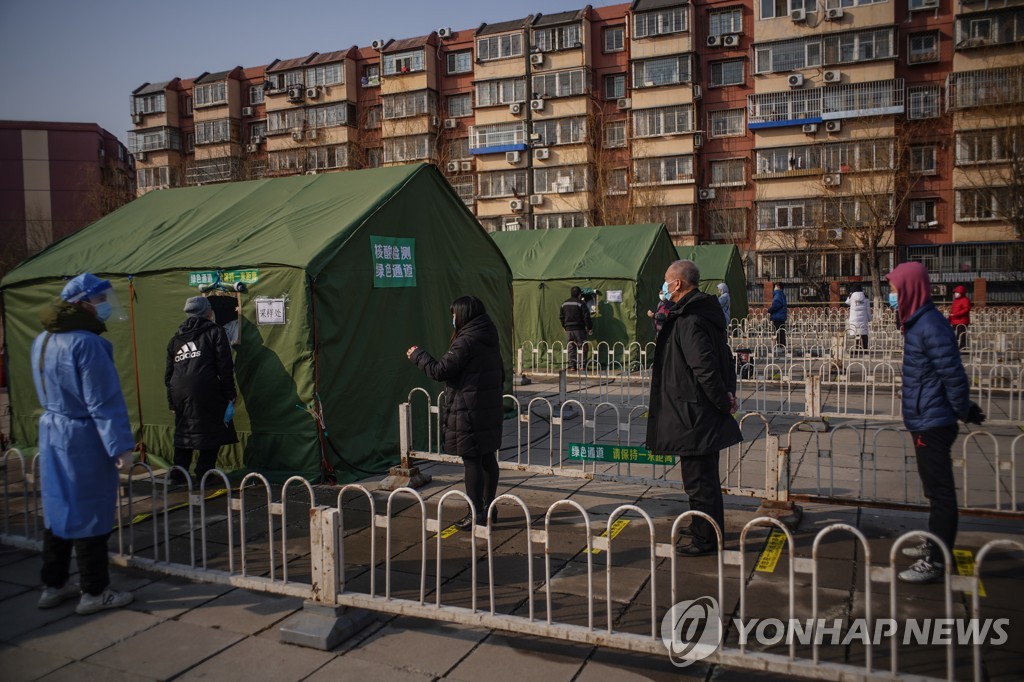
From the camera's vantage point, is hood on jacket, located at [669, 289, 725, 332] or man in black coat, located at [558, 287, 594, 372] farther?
man in black coat, located at [558, 287, 594, 372]

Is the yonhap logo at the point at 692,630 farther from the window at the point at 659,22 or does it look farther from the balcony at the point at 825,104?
the window at the point at 659,22

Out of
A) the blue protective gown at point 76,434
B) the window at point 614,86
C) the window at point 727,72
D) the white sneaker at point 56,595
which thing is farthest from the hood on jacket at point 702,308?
the window at point 614,86

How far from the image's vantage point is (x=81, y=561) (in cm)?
478

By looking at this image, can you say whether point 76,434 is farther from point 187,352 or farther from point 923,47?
point 923,47

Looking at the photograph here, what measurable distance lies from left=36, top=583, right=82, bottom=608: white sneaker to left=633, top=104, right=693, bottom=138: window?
4105cm

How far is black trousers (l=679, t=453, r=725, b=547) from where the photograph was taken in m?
5.43

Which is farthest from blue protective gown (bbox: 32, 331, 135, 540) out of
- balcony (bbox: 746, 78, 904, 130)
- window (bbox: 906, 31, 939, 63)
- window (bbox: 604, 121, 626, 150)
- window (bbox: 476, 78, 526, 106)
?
window (bbox: 906, 31, 939, 63)

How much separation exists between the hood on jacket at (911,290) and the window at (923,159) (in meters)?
38.4

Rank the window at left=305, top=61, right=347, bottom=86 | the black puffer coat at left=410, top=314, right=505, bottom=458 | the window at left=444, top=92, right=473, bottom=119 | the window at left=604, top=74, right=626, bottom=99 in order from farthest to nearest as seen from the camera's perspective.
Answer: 1. the window at left=305, top=61, right=347, bottom=86
2. the window at left=444, top=92, right=473, bottom=119
3. the window at left=604, top=74, right=626, bottom=99
4. the black puffer coat at left=410, top=314, right=505, bottom=458

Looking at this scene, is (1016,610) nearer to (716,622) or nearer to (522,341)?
(716,622)

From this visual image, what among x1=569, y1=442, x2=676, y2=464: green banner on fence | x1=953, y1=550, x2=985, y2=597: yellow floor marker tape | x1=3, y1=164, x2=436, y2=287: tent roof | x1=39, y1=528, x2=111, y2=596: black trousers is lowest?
x1=953, y1=550, x2=985, y2=597: yellow floor marker tape

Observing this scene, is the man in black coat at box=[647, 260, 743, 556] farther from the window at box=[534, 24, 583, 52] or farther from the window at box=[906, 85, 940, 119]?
the window at box=[534, 24, 583, 52]

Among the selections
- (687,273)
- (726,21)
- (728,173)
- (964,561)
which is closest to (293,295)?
(687,273)

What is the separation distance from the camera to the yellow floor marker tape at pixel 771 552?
5.29 meters
